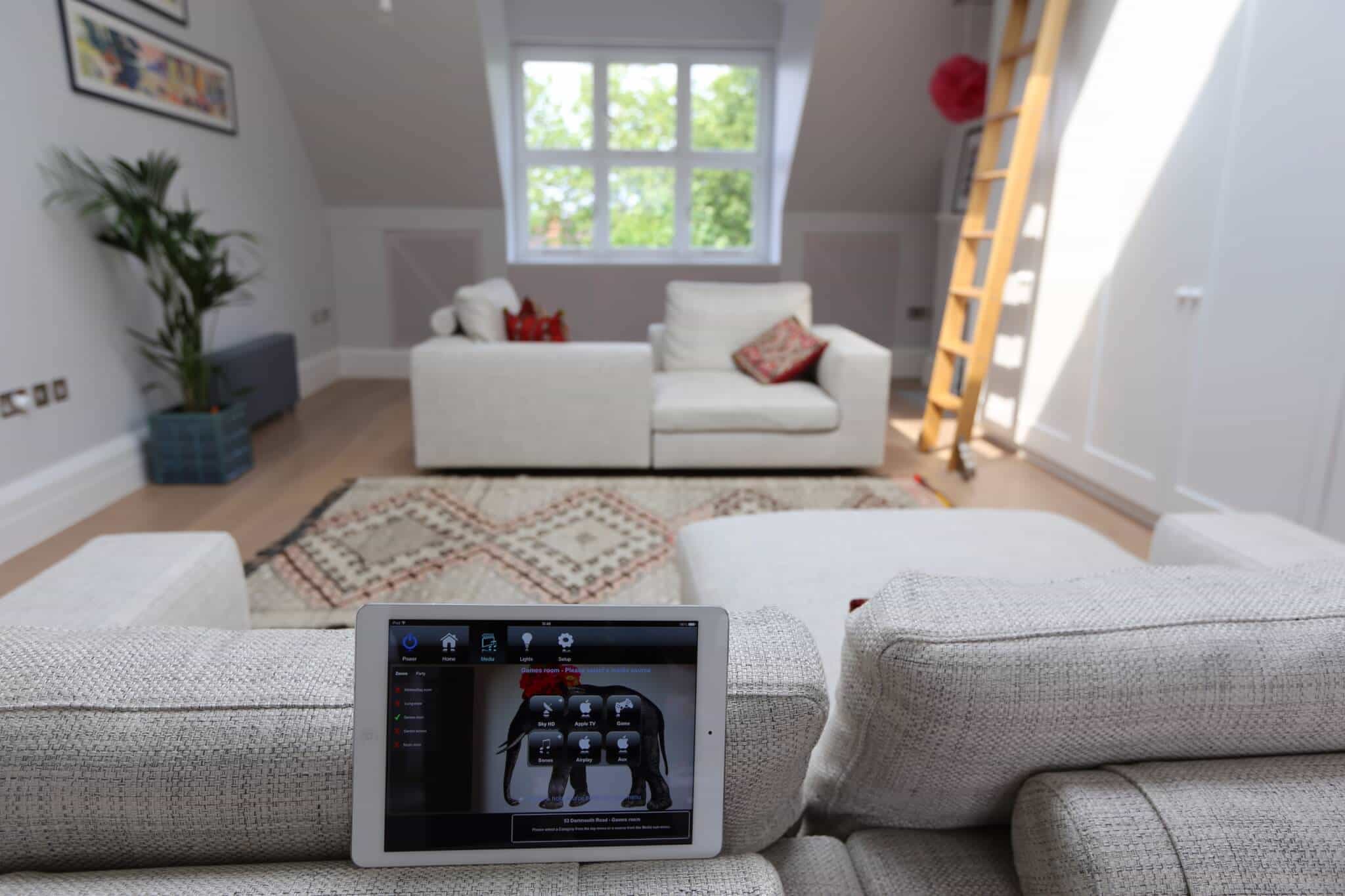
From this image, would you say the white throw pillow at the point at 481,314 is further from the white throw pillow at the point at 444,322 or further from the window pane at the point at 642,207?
the window pane at the point at 642,207

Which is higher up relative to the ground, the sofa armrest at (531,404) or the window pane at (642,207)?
the window pane at (642,207)

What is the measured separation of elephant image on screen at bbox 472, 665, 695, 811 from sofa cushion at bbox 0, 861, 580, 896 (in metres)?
0.05

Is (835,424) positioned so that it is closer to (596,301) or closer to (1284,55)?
(1284,55)

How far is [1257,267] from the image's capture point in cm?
251

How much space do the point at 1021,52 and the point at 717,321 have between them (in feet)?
5.59

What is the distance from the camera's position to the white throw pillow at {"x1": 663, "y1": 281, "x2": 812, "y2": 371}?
4.04 metres

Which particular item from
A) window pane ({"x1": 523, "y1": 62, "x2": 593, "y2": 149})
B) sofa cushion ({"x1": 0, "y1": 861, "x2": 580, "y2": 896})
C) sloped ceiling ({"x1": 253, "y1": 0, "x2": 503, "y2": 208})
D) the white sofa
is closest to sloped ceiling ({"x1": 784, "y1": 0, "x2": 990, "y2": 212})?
window pane ({"x1": 523, "y1": 62, "x2": 593, "y2": 149})

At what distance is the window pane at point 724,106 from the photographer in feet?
18.0

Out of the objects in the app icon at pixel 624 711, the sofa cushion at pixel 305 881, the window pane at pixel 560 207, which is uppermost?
the window pane at pixel 560 207

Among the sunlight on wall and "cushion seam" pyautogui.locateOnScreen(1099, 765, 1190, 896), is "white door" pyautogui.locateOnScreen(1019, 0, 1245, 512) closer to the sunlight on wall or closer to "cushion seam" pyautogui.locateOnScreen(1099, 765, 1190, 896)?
the sunlight on wall

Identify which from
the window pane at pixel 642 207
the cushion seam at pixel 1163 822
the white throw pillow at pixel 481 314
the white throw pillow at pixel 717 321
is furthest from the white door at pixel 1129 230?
the window pane at pixel 642 207

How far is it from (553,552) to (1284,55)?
2.48 meters

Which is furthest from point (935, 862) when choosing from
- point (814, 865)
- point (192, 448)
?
point (192, 448)

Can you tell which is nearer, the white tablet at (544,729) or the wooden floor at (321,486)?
the white tablet at (544,729)
